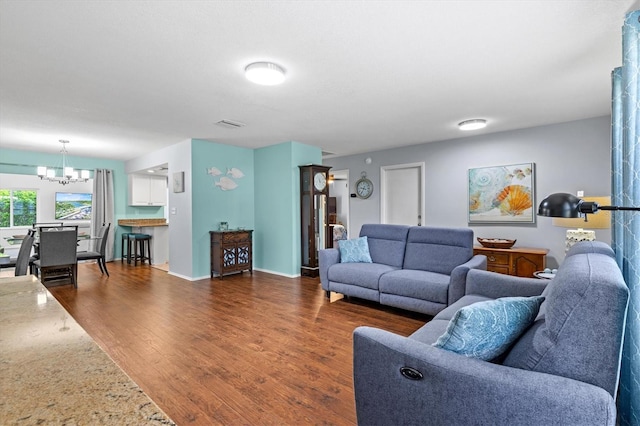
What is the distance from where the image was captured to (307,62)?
8.50ft

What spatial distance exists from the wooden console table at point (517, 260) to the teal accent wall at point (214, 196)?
411 cm

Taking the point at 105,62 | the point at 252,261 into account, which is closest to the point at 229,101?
the point at 105,62

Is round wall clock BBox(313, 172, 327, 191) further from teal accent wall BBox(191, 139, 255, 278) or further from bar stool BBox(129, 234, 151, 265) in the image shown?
bar stool BBox(129, 234, 151, 265)

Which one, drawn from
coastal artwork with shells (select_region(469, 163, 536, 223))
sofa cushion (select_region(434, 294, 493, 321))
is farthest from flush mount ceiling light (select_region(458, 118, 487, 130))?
sofa cushion (select_region(434, 294, 493, 321))

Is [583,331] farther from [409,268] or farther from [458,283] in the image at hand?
[409,268]

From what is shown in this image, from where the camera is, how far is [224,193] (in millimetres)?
5734

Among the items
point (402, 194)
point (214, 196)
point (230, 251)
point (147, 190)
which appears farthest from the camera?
point (147, 190)

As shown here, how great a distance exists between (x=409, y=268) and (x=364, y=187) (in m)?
3.12

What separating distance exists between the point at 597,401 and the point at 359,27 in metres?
2.22

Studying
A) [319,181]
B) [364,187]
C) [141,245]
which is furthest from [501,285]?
[141,245]

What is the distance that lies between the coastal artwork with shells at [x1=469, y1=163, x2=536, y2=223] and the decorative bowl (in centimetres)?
36

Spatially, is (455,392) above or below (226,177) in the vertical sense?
below

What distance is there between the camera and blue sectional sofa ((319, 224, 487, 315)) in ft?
10.4

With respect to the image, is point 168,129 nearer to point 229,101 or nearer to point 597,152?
point 229,101
